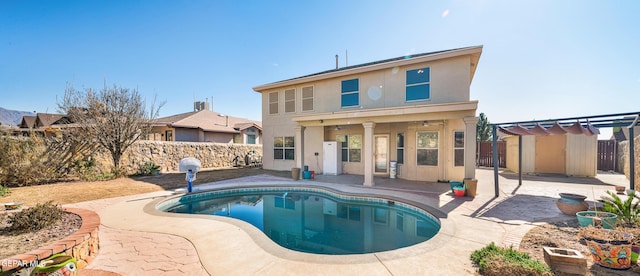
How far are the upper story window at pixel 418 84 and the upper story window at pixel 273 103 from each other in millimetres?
7745

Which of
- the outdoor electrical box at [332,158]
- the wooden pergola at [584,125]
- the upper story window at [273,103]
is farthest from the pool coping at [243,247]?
the upper story window at [273,103]

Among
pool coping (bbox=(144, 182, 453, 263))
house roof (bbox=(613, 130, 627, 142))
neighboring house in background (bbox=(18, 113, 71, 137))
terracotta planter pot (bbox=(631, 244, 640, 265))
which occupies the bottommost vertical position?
pool coping (bbox=(144, 182, 453, 263))

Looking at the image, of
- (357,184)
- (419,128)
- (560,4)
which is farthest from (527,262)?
(560,4)

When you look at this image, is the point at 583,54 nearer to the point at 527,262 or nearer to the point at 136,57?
the point at 527,262

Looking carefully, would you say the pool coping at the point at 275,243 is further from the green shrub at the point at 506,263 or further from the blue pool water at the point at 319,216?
the green shrub at the point at 506,263

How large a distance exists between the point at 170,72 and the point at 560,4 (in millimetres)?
17928

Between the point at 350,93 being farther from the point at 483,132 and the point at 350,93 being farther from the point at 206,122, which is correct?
the point at 483,132

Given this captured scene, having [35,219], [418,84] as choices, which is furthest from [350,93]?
[35,219]

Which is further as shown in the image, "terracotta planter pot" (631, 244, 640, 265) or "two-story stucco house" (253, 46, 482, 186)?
"two-story stucco house" (253, 46, 482, 186)

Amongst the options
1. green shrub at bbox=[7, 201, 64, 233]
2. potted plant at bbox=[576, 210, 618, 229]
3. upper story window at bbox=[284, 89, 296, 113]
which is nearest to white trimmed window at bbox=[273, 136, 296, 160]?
upper story window at bbox=[284, 89, 296, 113]

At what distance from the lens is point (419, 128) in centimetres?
1068

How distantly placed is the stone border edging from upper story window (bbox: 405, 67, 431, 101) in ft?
35.3

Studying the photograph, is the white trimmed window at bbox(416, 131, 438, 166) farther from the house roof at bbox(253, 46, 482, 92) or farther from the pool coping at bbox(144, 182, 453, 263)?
the pool coping at bbox(144, 182, 453, 263)

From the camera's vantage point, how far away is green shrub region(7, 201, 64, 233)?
12.7 feet
